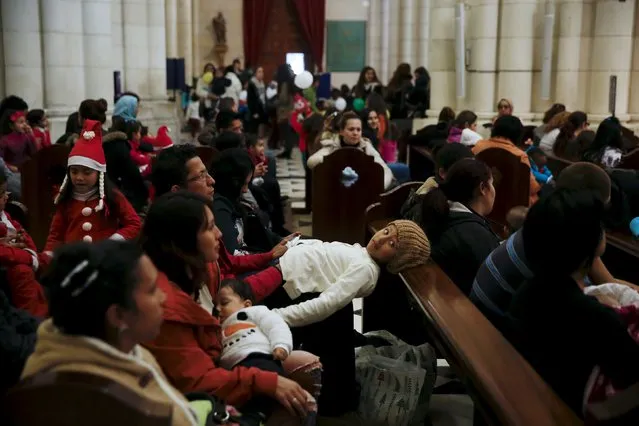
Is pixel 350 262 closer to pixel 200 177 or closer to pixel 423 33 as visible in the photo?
pixel 200 177

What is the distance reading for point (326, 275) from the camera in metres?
3.96

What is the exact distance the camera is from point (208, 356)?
270 centimetres

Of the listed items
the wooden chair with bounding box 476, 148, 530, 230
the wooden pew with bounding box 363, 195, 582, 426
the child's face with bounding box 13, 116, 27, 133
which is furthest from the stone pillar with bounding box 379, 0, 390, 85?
the wooden pew with bounding box 363, 195, 582, 426

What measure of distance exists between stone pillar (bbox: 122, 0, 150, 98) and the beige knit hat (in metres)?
10.6

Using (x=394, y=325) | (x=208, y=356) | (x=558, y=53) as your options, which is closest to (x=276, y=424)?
(x=208, y=356)

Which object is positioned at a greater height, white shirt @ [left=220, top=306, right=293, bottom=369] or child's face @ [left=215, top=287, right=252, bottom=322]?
child's face @ [left=215, top=287, right=252, bottom=322]

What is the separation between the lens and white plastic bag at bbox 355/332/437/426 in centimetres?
404

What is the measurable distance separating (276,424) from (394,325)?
237 centimetres

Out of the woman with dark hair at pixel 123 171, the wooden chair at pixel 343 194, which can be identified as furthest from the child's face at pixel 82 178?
the wooden chair at pixel 343 194

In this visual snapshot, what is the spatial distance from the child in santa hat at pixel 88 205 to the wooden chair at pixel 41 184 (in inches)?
72.1

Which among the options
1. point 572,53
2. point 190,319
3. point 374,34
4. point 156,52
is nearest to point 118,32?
point 156,52

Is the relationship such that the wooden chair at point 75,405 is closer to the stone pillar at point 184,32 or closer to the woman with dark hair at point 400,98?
the woman with dark hair at point 400,98

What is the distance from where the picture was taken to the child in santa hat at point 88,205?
4.50m

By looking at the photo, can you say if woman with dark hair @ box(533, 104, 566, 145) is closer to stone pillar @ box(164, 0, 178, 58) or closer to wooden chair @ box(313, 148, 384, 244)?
wooden chair @ box(313, 148, 384, 244)
